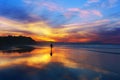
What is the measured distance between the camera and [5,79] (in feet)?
49.9

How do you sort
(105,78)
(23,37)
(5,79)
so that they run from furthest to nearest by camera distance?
(23,37) → (105,78) → (5,79)

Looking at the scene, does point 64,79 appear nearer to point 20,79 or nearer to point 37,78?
point 37,78

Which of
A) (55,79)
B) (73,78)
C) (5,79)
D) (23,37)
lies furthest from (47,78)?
(23,37)

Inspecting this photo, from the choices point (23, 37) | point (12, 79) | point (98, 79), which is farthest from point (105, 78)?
point (23, 37)

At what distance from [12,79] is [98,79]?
728 centimetres

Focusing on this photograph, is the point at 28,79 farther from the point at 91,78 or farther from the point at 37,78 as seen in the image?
the point at 91,78

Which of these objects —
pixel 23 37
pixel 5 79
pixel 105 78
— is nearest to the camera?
pixel 5 79

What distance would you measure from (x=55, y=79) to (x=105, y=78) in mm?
4440

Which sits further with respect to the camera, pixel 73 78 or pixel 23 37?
pixel 23 37

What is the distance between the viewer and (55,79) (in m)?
15.6

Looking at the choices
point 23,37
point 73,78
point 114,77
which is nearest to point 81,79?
point 73,78

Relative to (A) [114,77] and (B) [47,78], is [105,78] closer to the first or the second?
(A) [114,77]

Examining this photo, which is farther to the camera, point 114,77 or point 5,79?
point 114,77

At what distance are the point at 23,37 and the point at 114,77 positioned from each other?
168103mm
